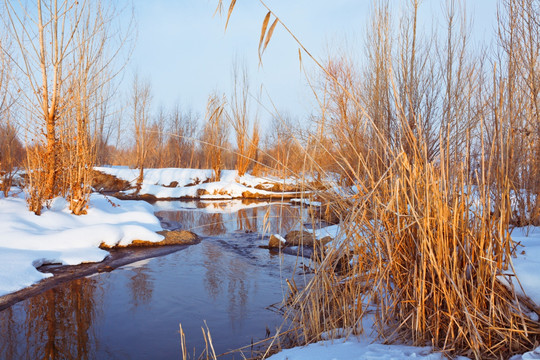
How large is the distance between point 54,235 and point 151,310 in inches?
90.2

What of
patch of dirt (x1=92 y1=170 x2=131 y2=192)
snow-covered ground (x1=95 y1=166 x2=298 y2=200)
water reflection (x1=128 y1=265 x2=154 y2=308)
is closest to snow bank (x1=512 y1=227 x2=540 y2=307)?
water reflection (x1=128 y1=265 x2=154 y2=308)

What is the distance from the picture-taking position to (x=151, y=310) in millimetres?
3195

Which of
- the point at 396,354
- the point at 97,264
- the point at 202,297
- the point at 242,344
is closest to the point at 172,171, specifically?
the point at 97,264

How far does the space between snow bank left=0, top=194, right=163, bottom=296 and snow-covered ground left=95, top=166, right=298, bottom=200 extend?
338 inches

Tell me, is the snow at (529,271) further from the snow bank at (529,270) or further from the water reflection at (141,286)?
the water reflection at (141,286)

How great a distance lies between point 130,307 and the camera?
3.26m

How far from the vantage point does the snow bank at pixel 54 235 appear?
12.0ft

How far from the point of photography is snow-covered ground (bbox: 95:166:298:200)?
15.4 meters

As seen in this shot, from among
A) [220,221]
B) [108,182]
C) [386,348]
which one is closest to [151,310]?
[386,348]

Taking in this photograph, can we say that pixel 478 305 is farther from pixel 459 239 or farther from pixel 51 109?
pixel 51 109

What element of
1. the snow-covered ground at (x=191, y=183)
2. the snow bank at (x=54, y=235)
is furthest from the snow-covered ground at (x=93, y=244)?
the snow-covered ground at (x=191, y=183)

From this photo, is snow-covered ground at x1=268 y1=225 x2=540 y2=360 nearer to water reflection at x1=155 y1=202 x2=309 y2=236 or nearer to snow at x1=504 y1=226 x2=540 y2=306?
snow at x1=504 y1=226 x2=540 y2=306

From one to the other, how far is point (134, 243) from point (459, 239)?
4.76 meters

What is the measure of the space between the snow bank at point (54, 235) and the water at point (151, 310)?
461 mm
